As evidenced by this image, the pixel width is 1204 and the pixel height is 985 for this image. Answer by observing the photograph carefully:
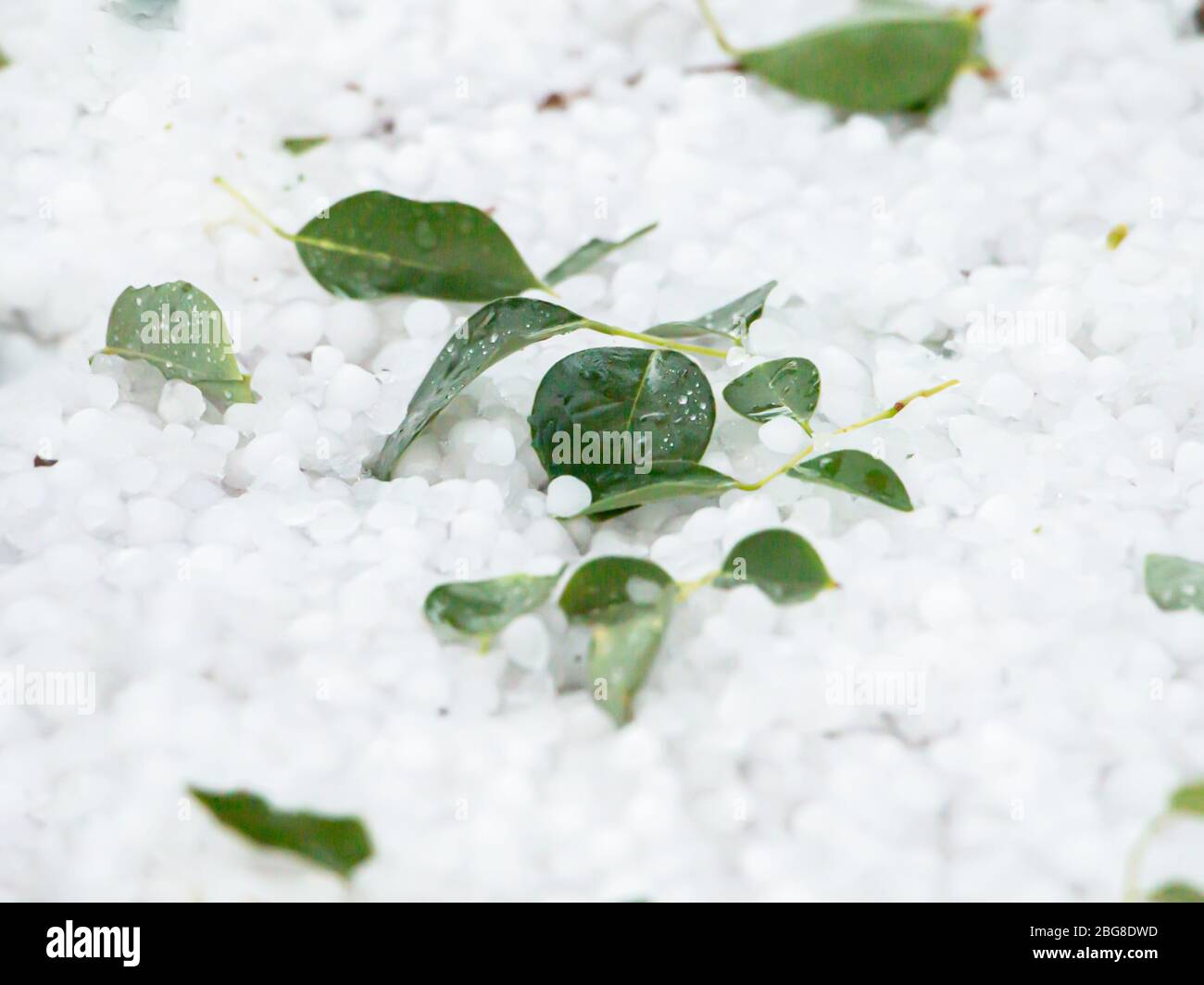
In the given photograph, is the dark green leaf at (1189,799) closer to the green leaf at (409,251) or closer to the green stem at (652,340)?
the green stem at (652,340)

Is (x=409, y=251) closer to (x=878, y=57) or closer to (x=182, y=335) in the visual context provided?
(x=182, y=335)

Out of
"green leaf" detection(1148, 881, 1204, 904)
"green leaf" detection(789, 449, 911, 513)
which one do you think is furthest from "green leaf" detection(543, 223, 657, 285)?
"green leaf" detection(1148, 881, 1204, 904)

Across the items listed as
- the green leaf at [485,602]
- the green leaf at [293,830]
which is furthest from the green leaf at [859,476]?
the green leaf at [293,830]

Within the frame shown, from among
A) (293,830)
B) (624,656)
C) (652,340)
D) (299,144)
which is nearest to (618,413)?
(652,340)

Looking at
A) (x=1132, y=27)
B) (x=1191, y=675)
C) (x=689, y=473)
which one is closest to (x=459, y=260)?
(x=689, y=473)

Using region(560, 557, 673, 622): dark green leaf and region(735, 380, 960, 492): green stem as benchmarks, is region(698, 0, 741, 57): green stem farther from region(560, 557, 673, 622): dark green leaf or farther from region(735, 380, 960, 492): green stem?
region(560, 557, 673, 622): dark green leaf

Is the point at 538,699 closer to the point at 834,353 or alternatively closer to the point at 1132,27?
the point at 834,353
